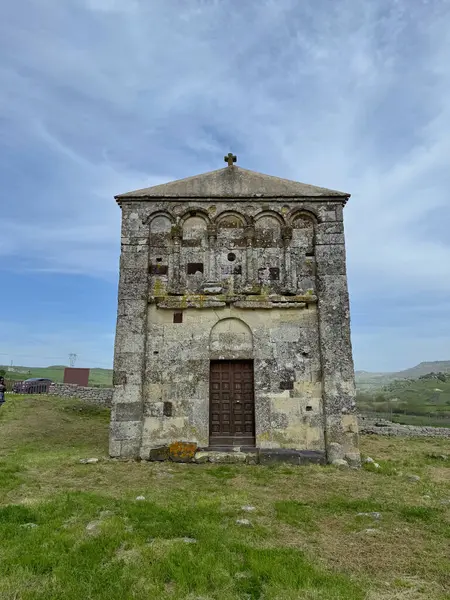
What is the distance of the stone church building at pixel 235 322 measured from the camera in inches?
417

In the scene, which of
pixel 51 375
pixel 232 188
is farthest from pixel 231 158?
pixel 51 375

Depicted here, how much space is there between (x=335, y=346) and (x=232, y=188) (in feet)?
17.7

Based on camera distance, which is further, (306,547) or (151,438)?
(151,438)

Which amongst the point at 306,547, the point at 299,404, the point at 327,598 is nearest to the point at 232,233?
the point at 299,404

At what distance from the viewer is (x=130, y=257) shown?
1153 centimetres

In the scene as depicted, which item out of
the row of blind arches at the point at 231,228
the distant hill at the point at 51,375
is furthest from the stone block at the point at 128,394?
the distant hill at the point at 51,375

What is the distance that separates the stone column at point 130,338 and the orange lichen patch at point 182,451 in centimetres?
94

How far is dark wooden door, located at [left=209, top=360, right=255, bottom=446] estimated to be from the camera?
35.2 ft

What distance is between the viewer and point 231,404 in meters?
11.0

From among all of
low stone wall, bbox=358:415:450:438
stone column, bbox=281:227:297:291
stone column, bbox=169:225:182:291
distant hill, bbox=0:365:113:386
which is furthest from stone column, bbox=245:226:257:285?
distant hill, bbox=0:365:113:386

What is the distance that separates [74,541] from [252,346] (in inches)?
269

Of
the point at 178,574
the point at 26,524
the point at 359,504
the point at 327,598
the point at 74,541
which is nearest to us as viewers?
the point at 327,598

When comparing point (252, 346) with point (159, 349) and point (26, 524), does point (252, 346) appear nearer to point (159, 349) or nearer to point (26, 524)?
point (159, 349)

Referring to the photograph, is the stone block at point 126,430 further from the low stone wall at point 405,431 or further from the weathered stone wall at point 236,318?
the low stone wall at point 405,431
